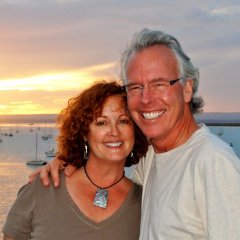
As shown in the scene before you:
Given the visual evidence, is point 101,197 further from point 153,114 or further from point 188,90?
point 188,90

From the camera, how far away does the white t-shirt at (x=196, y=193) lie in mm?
2746

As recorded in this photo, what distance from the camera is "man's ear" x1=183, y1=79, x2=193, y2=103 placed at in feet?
11.2

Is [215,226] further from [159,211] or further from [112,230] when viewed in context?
[112,230]

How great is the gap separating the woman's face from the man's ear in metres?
0.59

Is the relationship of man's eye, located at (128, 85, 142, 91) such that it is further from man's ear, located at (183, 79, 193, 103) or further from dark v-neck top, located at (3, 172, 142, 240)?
dark v-neck top, located at (3, 172, 142, 240)

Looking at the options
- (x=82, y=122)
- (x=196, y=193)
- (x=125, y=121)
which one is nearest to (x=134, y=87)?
(x=125, y=121)

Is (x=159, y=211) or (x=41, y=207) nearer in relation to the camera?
(x=159, y=211)

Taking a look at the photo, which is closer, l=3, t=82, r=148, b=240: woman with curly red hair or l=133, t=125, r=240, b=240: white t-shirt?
l=133, t=125, r=240, b=240: white t-shirt

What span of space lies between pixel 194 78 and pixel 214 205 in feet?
3.33

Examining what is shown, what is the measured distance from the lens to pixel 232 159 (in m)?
2.79

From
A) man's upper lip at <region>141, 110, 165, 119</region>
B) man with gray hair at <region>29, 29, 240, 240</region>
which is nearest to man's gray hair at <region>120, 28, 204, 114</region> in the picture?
man with gray hair at <region>29, 29, 240, 240</region>

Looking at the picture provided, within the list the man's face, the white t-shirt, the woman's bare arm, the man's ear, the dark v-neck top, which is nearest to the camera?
the white t-shirt

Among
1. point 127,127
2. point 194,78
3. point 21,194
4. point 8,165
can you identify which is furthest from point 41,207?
point 8,165

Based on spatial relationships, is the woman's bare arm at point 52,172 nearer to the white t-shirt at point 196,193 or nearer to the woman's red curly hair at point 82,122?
the woman's red curly hair at point 82,122
